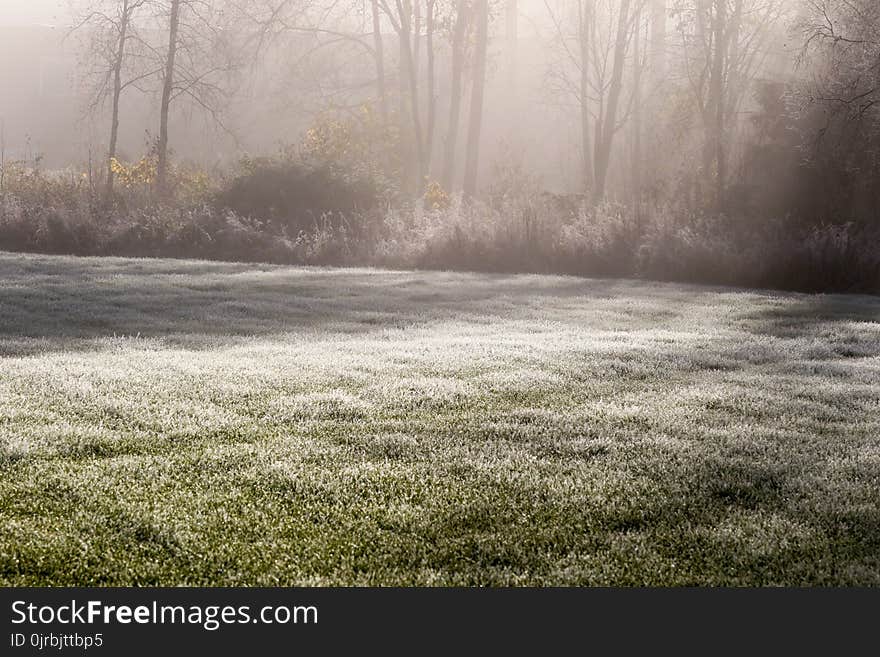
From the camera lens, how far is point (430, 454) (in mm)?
4168

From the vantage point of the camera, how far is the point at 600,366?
633cm

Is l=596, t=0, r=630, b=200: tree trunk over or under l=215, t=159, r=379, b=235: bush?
over

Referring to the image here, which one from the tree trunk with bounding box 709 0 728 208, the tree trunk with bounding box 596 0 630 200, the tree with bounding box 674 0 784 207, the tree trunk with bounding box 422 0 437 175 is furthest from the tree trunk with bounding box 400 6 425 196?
the tree trunk with bounding box 709 0 728 208

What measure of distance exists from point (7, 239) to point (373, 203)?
712 centimetres

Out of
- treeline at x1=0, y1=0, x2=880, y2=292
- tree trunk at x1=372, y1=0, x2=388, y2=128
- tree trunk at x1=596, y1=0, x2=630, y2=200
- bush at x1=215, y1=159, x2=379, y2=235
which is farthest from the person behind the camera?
tree trunk at x1=372, y1=0, x2=388, y2=128

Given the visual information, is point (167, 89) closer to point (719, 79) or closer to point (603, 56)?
point (603, 56)

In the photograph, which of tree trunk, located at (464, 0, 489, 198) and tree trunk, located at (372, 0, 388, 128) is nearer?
tree trunk, located at (464, 0, 489, 198)

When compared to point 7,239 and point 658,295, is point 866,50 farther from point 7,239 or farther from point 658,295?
point 7,239

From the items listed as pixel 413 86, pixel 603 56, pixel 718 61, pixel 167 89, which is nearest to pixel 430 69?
pixel 413 86

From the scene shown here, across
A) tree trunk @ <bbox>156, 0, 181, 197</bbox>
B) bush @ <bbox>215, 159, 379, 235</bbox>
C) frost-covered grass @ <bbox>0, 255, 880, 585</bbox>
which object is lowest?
frost-covered grass @ <bbox>0, 255, 880, 585</bbox>

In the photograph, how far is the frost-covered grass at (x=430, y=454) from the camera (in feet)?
9.96

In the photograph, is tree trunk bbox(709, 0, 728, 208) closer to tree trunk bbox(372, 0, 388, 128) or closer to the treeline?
the treeline

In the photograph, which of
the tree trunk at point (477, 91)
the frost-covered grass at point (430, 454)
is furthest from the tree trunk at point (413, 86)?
the frost-covered grass at point (430, 454)

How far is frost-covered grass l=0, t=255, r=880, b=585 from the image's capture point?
3035 millimetres
